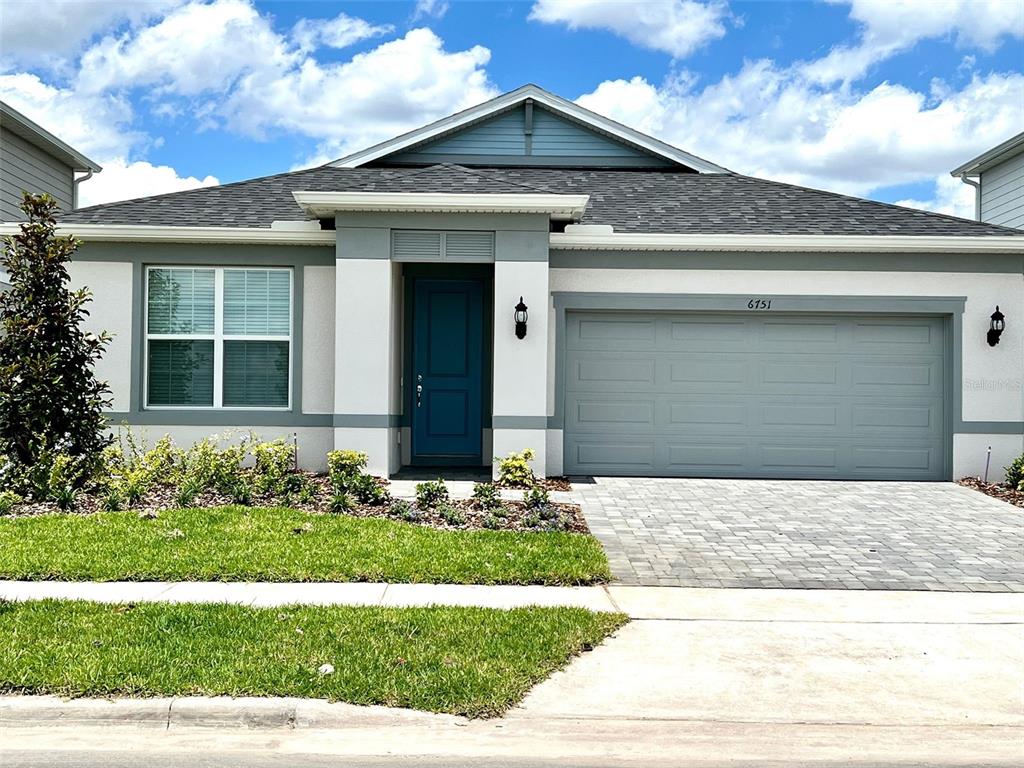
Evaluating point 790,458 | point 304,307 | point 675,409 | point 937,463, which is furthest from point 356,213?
point 937,463

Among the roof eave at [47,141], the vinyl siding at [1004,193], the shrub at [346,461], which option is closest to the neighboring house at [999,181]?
the vinyl siding at [1004,193]

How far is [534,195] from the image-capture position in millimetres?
11844

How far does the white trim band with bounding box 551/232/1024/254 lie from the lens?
12742 millimetres

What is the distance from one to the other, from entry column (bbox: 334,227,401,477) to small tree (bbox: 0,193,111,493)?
3.03m

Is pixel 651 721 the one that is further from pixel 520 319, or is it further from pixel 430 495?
pixel 520 319

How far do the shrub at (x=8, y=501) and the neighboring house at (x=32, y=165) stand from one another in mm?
8274

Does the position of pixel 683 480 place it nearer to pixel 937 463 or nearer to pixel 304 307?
pixel 937 463

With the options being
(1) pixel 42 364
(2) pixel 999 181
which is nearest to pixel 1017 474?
(2) pixel 999 181

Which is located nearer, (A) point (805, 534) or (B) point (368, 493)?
(A) point (805, 534)

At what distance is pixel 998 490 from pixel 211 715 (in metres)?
11.1

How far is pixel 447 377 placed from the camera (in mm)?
13906

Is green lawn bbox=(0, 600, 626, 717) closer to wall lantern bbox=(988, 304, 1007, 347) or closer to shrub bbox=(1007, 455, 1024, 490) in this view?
shrub bbox=(1007, 455, 1024, 490)

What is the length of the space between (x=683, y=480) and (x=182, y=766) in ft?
31.8

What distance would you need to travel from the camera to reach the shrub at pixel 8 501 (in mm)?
9128
